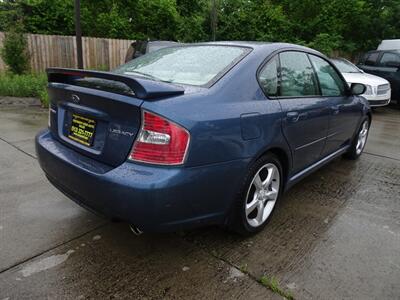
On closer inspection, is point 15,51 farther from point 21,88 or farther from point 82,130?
point 82,130

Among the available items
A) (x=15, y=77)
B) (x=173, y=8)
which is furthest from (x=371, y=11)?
(x=15, y=77)

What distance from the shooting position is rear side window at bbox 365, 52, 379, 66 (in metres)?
10.7

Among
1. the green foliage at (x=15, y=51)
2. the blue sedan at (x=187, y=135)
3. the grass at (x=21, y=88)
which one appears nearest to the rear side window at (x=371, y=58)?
the blue sedan at (x=187, y=135)

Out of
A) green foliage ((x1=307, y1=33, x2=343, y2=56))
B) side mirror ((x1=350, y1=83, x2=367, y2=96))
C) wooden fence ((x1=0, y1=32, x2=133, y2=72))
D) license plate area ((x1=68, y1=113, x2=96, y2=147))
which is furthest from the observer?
green foliage ((x1=307, y1=33, x2=343, y2=56))

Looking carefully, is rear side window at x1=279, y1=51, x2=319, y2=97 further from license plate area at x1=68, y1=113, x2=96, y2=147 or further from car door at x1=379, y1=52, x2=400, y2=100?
car door at x1=379, y1=52, x2=400, y2=100

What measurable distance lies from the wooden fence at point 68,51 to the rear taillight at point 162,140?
10007mm

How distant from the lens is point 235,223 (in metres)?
2.49

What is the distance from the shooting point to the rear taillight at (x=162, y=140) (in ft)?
6.31

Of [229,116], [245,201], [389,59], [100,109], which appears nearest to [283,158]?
[245,201]

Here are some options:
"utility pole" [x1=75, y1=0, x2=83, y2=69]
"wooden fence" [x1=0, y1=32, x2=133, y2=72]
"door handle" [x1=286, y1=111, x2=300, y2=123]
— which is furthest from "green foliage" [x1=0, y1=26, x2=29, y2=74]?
"door handle" [x1=286, y1=111, x2=300, y2=123]

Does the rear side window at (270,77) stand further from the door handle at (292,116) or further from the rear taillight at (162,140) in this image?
the rear taillight at (162,140)

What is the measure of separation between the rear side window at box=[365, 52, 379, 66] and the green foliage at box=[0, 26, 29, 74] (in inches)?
412

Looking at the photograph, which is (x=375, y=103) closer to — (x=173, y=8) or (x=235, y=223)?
(x=235, y=223)

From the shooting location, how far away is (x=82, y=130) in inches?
92.3
